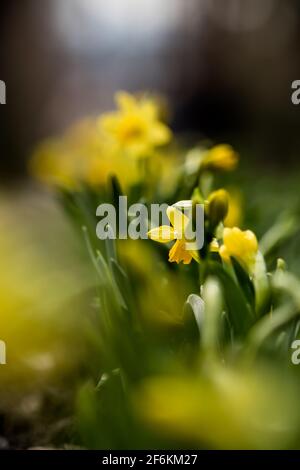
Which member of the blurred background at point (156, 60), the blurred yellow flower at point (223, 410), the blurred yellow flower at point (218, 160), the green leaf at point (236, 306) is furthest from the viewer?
the blurred background at point (156, 60)

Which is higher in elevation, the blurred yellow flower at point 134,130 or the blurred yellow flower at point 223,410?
the blurred yellow flower at point 134,130

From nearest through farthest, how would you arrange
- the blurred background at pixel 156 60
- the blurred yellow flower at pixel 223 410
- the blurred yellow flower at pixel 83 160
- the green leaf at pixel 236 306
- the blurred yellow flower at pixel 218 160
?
the blurred yellow flower at pixel 223 410 → the green leaf at pixel 236 306 → the blurred yellow flower at pixel 218 160 → the blurred yellow flower at pixel 83 160 → the blurred background at pixel 156 60

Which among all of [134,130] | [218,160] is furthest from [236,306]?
[134,130]

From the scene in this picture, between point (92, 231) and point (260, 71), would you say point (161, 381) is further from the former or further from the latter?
point (260, 71)

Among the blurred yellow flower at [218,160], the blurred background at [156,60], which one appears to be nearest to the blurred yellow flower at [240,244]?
the blurred yellow flower at [218,160]

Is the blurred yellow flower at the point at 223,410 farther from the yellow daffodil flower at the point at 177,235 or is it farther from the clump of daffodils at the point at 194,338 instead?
the yellow daffodil flower at the point at 177,235

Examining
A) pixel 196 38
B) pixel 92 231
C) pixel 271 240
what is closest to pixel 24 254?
pixel 92 231

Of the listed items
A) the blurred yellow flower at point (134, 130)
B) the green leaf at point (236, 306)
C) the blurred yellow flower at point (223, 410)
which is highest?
the blurred yellow flower at point (134, 130)

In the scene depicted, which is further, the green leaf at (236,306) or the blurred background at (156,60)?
the blurred background at (156,60)
